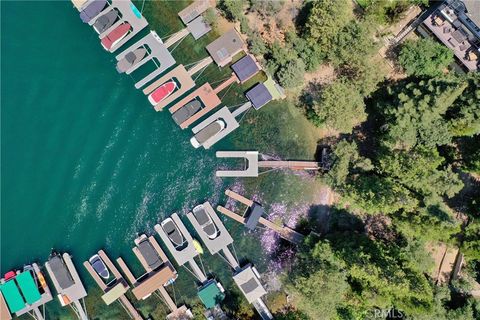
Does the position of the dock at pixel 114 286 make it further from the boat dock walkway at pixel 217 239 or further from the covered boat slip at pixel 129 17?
the covered boat slip at pixel 129 17

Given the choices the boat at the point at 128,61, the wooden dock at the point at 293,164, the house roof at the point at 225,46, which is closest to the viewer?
the house roof at the point at 225,46

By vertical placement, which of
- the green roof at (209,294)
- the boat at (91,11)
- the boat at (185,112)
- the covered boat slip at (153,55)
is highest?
the boat at (91,11)

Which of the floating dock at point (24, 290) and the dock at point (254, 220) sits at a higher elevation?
the floating dock at point (24, 290)

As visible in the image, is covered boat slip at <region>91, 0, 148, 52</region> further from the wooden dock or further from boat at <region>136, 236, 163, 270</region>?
boat at <region>136, 236, 163, 270</region>

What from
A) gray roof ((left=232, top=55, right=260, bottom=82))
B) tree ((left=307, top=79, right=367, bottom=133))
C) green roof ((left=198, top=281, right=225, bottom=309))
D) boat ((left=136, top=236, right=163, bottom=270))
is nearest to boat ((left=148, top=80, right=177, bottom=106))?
gray roof ((left=232, top=55, right=260, bottom=82))

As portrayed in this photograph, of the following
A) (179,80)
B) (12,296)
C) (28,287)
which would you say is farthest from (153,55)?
(12,296)

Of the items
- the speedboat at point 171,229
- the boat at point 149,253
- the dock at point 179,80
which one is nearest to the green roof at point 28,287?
the boat at point 149,253

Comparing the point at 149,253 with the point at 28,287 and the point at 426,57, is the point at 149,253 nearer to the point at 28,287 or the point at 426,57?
the point at 28,287
